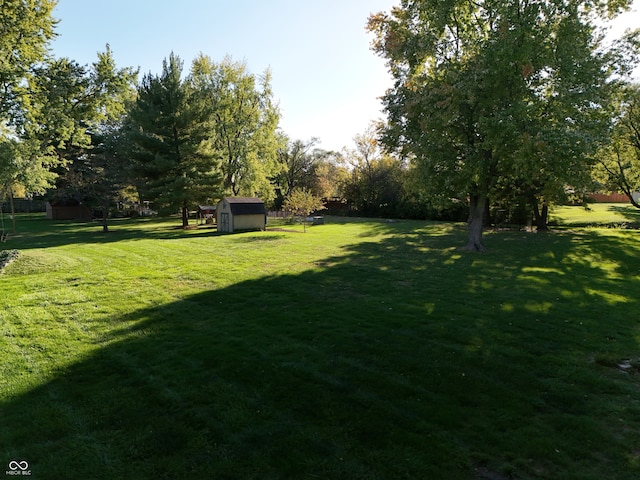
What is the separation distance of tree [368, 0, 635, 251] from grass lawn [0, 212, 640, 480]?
19.6 feet

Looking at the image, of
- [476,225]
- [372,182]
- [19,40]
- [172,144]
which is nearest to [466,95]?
[476,225]

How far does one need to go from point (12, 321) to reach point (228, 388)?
6005 millimetres

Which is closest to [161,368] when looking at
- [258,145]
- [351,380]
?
[351,380]

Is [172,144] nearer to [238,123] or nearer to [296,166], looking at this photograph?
[238,123]

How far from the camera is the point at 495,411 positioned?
4.76 m

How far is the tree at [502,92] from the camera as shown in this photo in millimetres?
14664

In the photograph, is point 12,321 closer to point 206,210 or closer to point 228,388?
point 228,388

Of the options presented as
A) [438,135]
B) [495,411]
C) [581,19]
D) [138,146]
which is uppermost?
[581,19]

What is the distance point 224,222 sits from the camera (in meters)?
30.6

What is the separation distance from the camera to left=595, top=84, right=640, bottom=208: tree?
24328 millimetres

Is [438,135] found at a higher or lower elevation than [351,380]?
higher

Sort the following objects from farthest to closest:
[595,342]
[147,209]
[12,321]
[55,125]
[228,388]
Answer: [147,209], [55,125], [12,321], [595,342], [228,388]

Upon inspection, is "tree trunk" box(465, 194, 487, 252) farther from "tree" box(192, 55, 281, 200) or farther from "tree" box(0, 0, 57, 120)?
"tree" box(192, 55, 281, 200)

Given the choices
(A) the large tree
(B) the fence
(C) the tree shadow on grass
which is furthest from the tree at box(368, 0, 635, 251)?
(B) the fence
